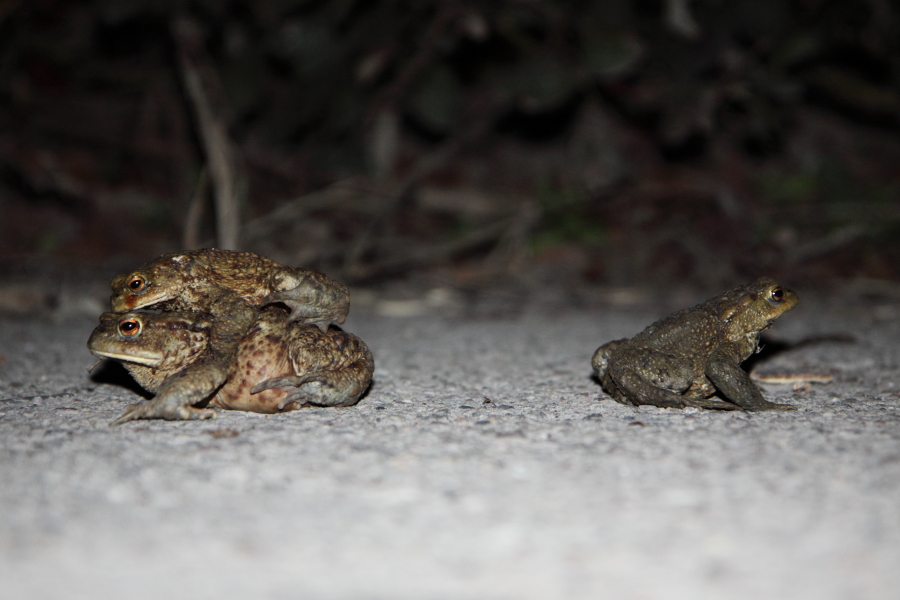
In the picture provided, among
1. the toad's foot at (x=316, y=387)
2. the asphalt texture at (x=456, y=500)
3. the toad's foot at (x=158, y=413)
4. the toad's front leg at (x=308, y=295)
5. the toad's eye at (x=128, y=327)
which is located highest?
the toad's front leg at (x=308, y=295)

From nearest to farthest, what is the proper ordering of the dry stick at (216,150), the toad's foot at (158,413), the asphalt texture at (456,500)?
the asphalt texture at (456,500) → the toad's foot at (158,413) → the dry stick at (216,150)

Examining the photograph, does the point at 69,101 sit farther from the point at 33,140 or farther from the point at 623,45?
the point at 623,45

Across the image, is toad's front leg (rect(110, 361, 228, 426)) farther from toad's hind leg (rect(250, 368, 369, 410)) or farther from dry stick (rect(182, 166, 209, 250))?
dry stick (rect(182, 166, 209, 250))

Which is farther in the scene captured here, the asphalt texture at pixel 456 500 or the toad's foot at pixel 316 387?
the toad's foot at pixel 316 387

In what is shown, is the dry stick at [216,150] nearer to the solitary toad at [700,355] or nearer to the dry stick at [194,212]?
the dry stick at [194,212]

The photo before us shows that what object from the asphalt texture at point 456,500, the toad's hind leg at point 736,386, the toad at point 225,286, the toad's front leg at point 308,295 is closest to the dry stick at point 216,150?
the asphalt texture at point 456,500

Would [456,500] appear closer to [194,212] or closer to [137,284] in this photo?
[137,284]

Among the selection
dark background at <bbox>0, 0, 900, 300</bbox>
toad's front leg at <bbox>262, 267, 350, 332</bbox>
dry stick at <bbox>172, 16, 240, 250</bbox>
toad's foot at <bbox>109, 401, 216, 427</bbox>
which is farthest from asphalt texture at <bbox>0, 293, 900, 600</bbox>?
dark background at <bbox>0, 0, 900, 300</bbox>

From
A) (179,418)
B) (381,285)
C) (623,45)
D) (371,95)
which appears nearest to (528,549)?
(179,418)
